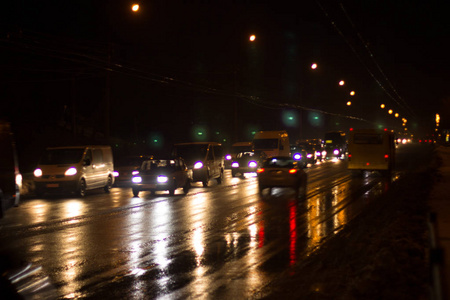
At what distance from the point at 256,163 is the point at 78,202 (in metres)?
15.9

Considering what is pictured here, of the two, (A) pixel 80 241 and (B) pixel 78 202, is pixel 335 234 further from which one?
(B) pixel 78 202

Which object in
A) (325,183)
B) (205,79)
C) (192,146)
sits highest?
(205,79)

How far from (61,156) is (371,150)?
17.9 metres

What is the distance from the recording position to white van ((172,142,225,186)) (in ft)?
87.7

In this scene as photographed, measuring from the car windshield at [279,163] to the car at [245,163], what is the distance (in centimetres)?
1089

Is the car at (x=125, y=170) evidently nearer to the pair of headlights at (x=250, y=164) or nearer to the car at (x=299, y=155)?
the pair of headlights at (x=250, y=164)

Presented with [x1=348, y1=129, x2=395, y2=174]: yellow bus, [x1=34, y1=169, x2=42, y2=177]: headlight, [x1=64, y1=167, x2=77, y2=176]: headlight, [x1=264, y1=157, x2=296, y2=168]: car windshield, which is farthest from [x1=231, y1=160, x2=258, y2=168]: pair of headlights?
[x1=34, y1=169, x2=42, y2=177]: headlight

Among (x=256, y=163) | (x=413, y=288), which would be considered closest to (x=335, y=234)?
(x=413, y=288)

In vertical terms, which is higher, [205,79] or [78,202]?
[205,79]

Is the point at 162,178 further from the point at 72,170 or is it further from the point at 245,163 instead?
the point at 245,163

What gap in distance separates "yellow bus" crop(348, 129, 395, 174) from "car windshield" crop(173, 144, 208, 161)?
9726 millimetres

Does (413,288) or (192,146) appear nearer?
(413,288)

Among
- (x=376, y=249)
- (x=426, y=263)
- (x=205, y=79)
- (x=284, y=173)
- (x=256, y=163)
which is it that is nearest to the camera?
(x=426, y=263)

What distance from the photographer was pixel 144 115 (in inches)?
2314
